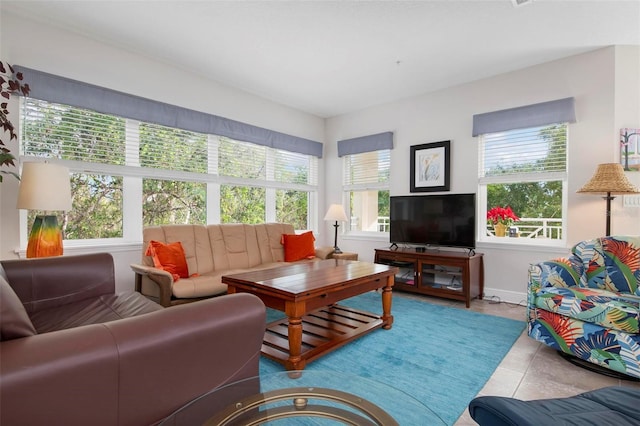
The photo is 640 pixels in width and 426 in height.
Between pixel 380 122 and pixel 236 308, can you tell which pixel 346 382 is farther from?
pixel 380 122

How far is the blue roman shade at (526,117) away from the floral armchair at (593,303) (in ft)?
4.73

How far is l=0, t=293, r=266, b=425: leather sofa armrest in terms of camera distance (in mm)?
772

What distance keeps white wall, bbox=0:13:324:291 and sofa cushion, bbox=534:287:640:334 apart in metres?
3.70

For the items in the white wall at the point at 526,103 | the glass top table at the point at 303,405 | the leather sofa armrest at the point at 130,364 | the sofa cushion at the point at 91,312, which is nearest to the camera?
the leather sofa armrest at the point at 130,364

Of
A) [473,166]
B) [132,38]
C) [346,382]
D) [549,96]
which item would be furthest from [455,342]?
[132,38]

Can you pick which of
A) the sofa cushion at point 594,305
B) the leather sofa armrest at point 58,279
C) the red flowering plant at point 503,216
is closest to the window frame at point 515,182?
the red flowering plant at point 503,216

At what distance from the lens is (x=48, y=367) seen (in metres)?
0.79

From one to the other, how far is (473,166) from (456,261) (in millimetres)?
1253

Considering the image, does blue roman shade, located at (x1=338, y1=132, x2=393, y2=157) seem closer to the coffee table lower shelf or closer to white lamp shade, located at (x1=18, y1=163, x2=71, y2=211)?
the coffee table lower shelf

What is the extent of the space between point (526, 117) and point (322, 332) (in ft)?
10.5

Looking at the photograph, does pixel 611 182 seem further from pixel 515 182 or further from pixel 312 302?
pixel 312 302

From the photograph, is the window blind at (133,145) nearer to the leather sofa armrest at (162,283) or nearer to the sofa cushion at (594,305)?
the leather sofa armrest at (162,283)

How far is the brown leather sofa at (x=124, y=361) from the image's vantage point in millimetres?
775

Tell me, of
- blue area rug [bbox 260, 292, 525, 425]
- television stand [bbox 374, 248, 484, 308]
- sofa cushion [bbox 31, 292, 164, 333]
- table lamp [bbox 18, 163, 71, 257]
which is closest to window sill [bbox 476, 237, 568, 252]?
television stand [bbox 374, 248, 484, 308]
